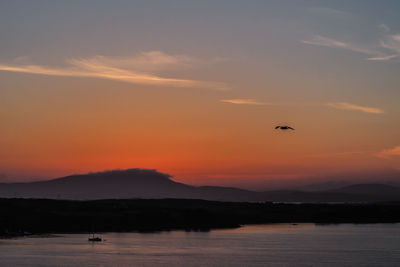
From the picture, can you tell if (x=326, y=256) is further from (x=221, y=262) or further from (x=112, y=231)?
(x=112, y=231)

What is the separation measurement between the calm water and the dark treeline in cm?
1496

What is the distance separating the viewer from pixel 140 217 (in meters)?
138

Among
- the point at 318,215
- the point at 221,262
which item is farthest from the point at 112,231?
the point at 318,215

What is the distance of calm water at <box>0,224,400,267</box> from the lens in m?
74.0

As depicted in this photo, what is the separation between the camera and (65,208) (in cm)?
14975

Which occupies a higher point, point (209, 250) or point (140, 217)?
point (140, 217)

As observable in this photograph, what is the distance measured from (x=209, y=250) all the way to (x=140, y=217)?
5463 cm

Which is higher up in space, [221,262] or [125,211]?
[125,211]

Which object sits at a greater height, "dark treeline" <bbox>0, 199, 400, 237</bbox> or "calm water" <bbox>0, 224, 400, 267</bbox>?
"dark treeline" <bbox>0, 199, 400, 237</bbox>

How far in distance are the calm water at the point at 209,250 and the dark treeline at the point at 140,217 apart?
1496cm

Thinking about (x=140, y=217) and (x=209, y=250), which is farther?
(x=140, y=217)

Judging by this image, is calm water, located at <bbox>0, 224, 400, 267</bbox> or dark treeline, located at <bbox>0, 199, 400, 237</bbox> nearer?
calm water, located at <bbox>0, 224, 400, 267</bbox>

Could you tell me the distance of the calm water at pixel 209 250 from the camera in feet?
243

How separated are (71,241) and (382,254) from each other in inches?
1824
